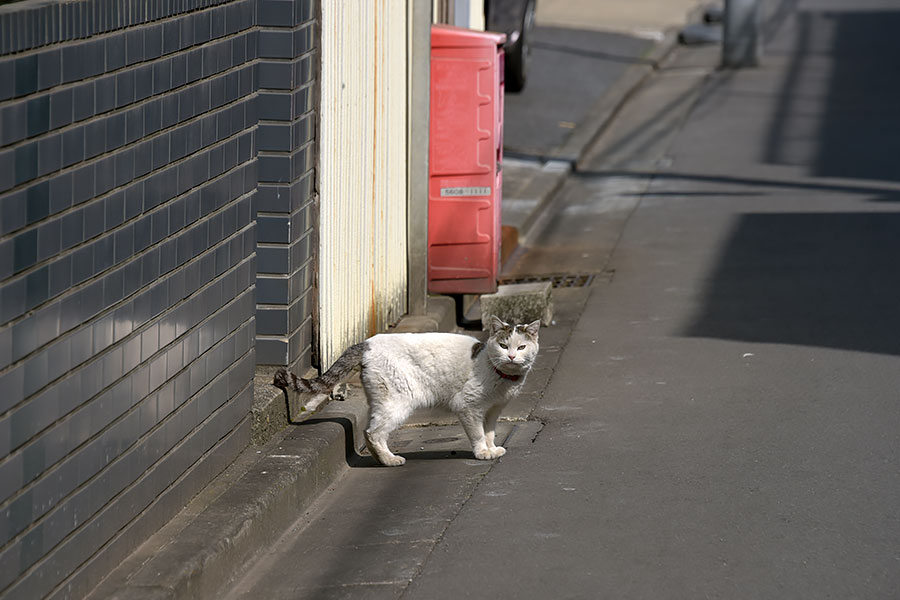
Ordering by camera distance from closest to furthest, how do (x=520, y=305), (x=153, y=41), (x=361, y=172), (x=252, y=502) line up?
1. (x=153, y=41)
2. (x=252, y=502)
3. (x=361, y=172)
4. (x=520, y=305)

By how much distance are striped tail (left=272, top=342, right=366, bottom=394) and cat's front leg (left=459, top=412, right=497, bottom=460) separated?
595mm

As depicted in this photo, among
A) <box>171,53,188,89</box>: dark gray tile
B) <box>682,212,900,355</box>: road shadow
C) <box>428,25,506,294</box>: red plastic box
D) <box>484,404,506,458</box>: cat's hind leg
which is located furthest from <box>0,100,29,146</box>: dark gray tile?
<box>682,212,900,355</box>: road shadow

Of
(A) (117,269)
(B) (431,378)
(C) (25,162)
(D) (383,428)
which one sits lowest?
(D) (383,428)

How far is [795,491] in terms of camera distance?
622 centimetres

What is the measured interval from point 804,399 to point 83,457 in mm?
4446

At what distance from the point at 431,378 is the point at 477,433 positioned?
0.36 meters

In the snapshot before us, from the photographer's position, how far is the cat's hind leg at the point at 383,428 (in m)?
6.74

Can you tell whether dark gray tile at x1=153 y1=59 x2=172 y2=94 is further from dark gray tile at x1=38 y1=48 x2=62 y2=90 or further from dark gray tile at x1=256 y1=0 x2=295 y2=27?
dark gray tile at x1=256 y1=0 x2=295 y2=27

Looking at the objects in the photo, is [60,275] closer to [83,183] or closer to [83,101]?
[83,183]

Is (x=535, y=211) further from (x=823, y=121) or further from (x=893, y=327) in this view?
(x=823, y=121)

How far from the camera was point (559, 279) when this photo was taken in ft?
36.6

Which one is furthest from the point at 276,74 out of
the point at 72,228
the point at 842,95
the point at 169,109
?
the point at 842,95

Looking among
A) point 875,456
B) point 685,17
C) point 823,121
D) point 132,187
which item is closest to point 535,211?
point 823,121

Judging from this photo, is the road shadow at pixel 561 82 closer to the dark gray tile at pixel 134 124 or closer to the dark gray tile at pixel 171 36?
the dark gray tile at pixel 171 36
